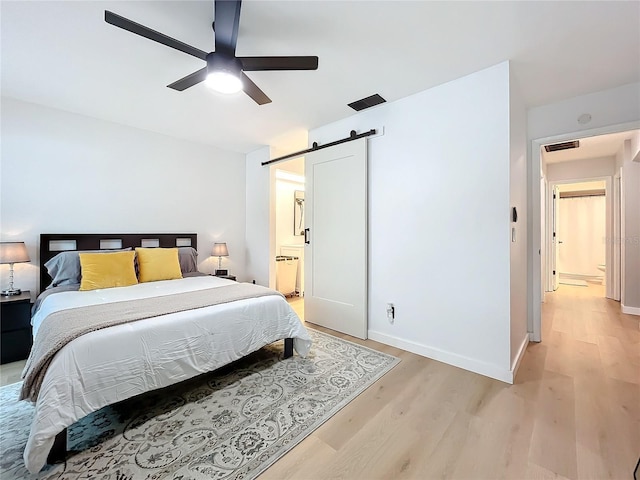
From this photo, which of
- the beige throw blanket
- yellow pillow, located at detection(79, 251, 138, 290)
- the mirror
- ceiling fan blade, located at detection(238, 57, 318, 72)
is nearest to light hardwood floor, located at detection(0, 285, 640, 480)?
yellow pillow, located at detection(79, 251, 138, 290)

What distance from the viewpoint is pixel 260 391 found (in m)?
2.12

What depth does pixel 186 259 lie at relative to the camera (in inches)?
150

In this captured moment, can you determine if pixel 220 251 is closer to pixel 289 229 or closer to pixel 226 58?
pixel 289 229

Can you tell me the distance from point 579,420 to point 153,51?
3.86m

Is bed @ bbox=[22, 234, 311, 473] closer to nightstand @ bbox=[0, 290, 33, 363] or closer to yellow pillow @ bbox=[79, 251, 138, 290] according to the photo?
yellow pillow @ bbox=[79, 251, 138, 290]

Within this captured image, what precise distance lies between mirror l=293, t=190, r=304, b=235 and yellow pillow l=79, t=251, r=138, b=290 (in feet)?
10.6

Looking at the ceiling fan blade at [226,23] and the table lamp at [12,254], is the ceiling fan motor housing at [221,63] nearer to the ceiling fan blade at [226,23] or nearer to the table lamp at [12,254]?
the ceiling fan blade at [226,23]

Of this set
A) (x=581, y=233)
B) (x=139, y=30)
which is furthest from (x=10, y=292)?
(x=581, y=233)

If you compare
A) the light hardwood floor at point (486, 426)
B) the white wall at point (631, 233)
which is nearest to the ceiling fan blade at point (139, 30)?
the light hardwood floor at point (486, 426)

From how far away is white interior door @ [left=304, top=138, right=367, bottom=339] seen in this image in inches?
125

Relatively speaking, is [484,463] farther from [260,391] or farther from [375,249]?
[375,249]

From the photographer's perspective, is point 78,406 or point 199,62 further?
point 199,62

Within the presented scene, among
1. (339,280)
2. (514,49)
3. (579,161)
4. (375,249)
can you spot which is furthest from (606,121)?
(579,161)

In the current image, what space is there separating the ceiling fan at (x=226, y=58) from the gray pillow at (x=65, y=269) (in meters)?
2.29
